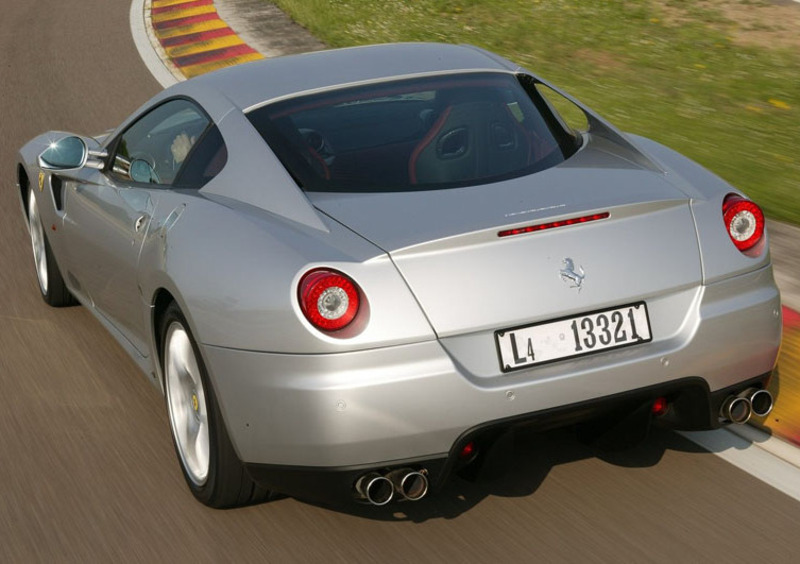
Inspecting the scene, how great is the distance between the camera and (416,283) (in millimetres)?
3854

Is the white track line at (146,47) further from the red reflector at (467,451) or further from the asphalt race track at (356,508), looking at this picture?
the red reflector at (467,451)

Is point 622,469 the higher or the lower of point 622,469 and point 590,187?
the lower

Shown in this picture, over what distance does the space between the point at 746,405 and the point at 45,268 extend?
155 inches

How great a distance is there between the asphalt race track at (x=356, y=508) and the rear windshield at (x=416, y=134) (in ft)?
3.20

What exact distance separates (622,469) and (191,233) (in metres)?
1.68

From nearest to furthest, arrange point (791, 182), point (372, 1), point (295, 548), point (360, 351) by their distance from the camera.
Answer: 1. point (360, 351)
2. point (295, 548)
3. point (791, 182)
4. point (372, 1)

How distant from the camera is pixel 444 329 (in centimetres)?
386

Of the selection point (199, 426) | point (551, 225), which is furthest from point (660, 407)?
point (199, 426)

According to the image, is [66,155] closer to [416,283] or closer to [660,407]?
[416,283]

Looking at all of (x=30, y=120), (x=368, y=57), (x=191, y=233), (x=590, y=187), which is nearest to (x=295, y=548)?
(x=191, y=233)

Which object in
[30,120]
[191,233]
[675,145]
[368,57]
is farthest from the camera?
[30,120]

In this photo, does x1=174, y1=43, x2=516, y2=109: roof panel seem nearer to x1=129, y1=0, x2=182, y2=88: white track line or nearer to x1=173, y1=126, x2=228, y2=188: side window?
x1=173, y1=126, x2=228, y2=188: side window

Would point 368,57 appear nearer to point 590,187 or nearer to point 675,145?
point 590,187

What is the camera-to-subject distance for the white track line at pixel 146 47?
44.1ft
